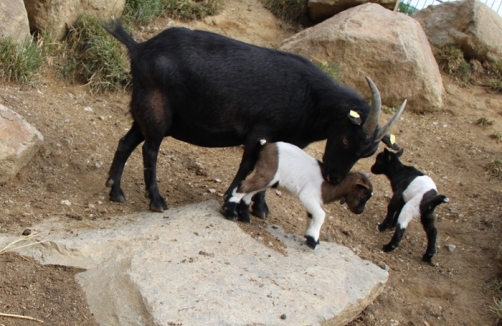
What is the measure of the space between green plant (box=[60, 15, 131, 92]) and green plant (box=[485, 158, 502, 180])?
511 centimetres

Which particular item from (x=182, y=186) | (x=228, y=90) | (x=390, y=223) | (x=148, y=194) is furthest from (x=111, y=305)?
(x=390, y=223)

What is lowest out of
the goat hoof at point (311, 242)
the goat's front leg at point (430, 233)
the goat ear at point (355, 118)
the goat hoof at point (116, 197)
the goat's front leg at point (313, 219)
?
the goat hoof at point (116, 197)

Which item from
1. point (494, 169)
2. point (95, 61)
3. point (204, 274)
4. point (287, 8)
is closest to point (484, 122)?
point (494, 169)

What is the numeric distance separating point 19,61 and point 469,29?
25.1 ft

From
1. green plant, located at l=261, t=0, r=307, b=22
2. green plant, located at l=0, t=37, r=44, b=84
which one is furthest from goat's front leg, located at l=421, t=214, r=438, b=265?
green plant, located at l=261, t=0, r=307, b=22

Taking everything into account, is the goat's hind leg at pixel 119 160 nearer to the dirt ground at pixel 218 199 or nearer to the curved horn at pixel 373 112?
the dirt ground at pixel 218 199

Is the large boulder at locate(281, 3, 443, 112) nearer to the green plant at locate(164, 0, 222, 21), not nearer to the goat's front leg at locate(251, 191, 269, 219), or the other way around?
the green plant at locate(164, 0, 222, 21)

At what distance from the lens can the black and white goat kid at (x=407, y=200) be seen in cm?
678

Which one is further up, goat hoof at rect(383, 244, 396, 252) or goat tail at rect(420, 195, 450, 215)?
goat tail at rect(420, 195, 450, 215)

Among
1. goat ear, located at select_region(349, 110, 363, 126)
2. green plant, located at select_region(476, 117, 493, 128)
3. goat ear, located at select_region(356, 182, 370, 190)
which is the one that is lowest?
green plant, located at select_region(476, 117, 493, 128)

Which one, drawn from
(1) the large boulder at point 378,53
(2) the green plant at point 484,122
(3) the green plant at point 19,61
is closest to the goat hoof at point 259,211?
(3) the green plant at point 19,61

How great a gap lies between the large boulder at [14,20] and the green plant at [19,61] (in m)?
0.10

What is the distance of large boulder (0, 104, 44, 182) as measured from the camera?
6152 mm

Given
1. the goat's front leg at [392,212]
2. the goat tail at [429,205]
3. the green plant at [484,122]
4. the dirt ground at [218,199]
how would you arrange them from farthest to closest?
the green plant at [484,122] → the goat's front leg at [392,212] → the goat tail at [429,205] → the dirt ground at [218,199]
